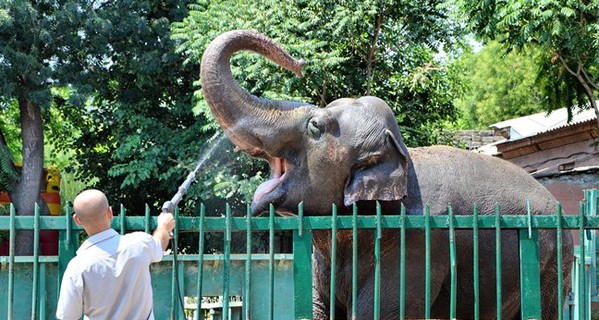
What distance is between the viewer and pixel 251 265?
6516mm

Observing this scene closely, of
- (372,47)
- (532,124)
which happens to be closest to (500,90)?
(532,124)

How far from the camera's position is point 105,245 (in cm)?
518

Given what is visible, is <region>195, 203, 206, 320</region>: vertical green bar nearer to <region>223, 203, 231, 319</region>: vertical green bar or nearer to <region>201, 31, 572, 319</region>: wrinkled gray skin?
<region>223, 203, 231, 319</region>: vertical green bar

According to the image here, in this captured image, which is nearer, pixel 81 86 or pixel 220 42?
pixel 220 42

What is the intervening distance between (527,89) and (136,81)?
28.8 meters

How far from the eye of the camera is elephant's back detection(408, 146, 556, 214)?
7492 mm

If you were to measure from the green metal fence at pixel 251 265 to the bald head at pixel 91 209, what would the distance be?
715 mm

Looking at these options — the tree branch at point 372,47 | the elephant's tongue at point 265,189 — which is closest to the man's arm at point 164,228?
the elephant's tongue at point 265,189

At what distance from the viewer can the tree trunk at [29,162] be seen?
72.8 feet

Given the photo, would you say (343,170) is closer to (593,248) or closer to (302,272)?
(302,272)

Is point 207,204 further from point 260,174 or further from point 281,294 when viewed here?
point 281,294

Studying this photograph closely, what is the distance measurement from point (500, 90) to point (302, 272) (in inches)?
1703

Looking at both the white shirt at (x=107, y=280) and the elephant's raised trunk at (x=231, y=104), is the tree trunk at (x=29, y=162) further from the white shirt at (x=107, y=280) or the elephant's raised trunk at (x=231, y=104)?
the white shirt at (x=107, y=280)

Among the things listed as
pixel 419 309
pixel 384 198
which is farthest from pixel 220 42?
pixel 419 309
